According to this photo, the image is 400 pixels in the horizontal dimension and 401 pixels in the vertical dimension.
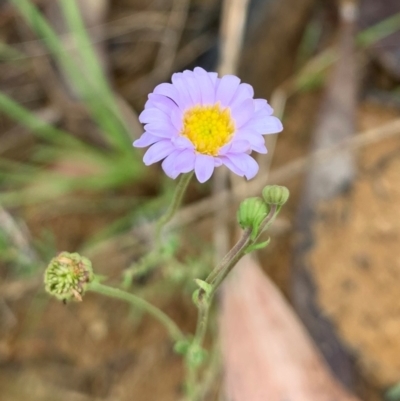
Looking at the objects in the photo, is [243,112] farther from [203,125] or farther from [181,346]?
[181,346]

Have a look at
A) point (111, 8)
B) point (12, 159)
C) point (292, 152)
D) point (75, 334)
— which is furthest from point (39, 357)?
point (111, 8)

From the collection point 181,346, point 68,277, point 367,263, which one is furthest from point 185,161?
point 367,263

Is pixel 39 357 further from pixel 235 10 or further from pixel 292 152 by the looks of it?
pixel 235 10

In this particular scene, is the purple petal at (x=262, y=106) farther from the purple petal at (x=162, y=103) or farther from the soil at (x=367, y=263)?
the soil at (x=367, y=263)

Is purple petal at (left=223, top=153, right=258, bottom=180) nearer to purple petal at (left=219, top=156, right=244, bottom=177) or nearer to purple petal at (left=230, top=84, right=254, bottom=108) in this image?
purple petal at (left=219, top=156, right=244, bottom=177)

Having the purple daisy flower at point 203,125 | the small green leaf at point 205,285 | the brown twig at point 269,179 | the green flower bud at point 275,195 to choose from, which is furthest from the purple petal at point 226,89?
the brown twig at point 269,179

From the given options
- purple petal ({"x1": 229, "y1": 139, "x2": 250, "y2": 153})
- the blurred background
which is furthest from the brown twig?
purple petal ({"x1": 229, "y1": 139, "x2": 250, "y2": 153})
